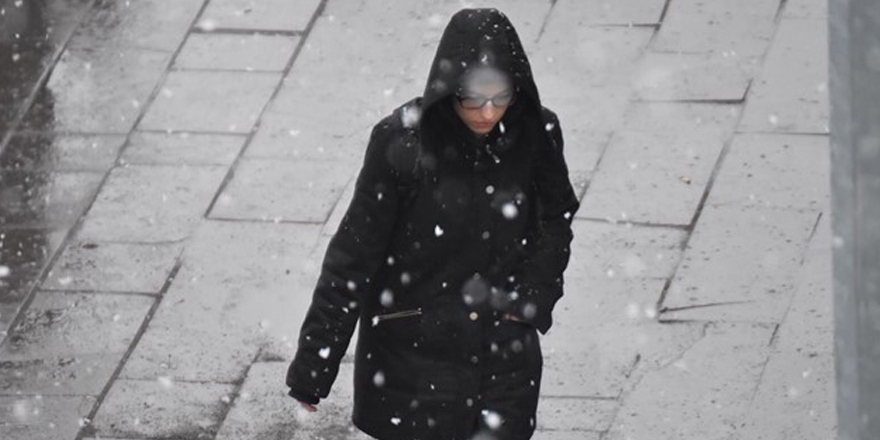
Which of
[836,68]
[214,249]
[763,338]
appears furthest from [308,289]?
[836,68]

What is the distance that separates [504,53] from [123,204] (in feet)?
12.4

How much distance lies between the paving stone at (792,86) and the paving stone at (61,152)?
298 cm

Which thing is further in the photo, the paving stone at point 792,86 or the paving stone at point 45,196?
the paving stone at point 792,86

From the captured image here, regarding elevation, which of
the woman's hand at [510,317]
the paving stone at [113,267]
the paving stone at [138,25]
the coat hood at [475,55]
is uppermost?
the coat hood at [475,55]

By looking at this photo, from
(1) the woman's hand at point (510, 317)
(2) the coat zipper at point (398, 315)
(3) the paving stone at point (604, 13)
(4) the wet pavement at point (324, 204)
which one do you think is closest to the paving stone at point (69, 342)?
(4) the wet pavement at point (324, 204)

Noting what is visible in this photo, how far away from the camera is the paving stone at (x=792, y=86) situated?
784 centimetres

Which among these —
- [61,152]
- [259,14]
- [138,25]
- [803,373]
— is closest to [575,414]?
[803,373]

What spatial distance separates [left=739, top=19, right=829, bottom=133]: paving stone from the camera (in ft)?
25.7

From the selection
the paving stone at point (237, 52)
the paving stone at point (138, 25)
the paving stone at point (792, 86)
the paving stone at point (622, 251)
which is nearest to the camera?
the paving stone at point (622, 251)

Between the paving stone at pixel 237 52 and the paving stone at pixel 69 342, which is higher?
the paving stone at pixel 69 342

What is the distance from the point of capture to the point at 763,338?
642cm

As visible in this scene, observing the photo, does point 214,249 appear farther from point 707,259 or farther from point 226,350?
point 707,259

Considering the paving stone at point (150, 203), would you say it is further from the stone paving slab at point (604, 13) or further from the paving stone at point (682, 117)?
the stone paving slab at point (604, 13)

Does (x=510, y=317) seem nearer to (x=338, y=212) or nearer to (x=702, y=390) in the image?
(x=702, y=390)
